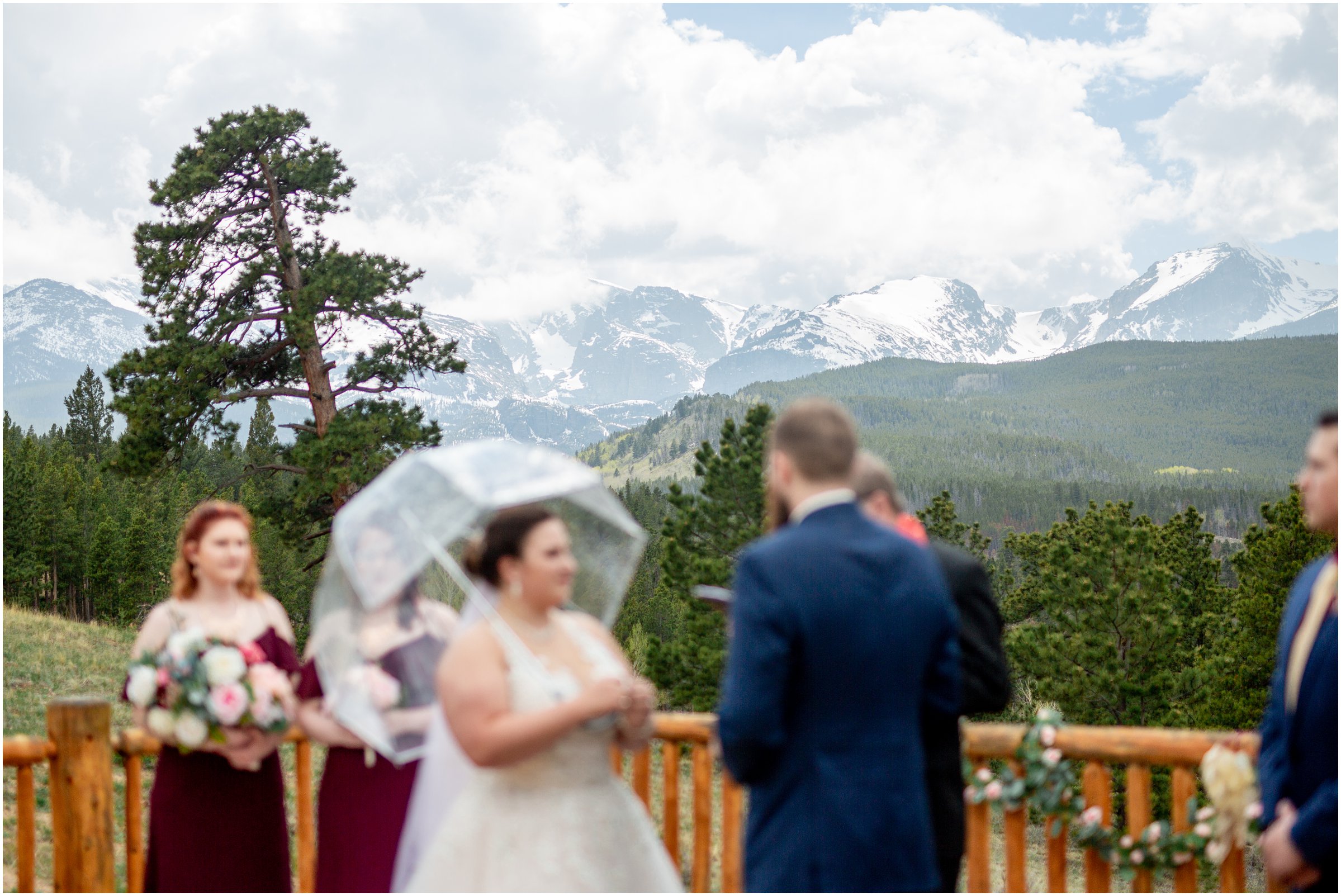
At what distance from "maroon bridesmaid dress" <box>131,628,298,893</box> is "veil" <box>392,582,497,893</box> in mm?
897

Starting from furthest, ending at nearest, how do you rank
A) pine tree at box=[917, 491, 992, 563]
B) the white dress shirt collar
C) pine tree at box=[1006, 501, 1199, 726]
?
pine tree at box=[917, 491, 992, 563]
pine tree at box=[1006, 501, 1199, 726]
the white dress shirt collar

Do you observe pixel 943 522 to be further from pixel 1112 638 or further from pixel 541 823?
pixel 541 823

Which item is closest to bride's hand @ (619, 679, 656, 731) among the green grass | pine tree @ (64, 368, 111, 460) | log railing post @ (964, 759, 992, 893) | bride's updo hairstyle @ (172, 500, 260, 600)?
log railing post @ (964, 759, 992, 893)

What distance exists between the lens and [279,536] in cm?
1866

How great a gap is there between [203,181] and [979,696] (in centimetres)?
1823

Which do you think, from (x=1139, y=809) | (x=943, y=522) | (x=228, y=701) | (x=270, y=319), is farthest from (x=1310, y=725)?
(x=943, y=522)

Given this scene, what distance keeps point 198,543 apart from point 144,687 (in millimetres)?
634

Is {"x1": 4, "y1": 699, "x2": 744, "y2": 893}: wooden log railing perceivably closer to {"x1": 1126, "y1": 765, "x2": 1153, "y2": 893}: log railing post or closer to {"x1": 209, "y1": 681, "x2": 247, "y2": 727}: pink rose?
{"x1": 209, "y1": 681, "x2": 247, "y2": 727}: pink rose

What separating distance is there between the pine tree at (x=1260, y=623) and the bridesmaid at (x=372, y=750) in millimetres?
22270

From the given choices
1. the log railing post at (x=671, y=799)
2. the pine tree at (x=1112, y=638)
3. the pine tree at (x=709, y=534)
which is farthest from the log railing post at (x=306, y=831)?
the pine tree at (x=1112, y=638)

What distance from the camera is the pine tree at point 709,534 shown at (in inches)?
824

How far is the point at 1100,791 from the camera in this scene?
12.4ft

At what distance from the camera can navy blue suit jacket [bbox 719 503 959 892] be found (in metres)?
2.55

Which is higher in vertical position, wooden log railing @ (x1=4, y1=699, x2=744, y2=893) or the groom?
the groom
